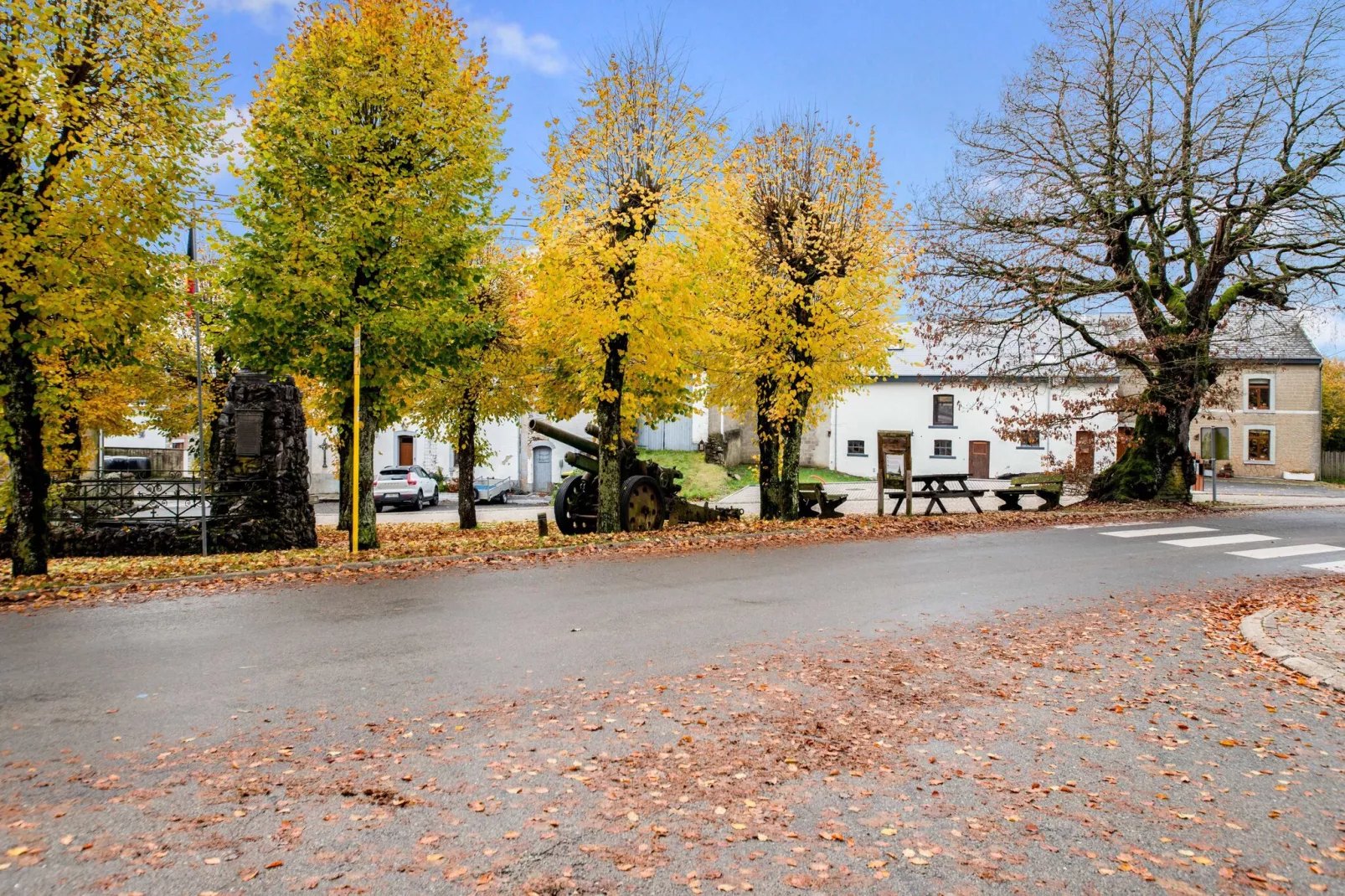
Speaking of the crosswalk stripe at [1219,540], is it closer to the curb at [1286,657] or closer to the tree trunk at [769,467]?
the curb at [1286,657]

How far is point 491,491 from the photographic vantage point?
3588cm

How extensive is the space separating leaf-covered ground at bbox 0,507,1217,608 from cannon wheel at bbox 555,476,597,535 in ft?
4.03

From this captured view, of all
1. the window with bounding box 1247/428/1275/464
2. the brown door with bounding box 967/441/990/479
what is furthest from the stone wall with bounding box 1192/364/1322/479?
the brown door with bounding box 967/441/990/479

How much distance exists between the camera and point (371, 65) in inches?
562

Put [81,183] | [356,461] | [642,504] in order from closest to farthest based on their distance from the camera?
1. [81,183]
2. [356,461]
3. [642,504]

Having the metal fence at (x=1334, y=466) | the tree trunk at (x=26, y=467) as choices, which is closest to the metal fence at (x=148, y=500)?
the tree trunk at (x=26, y=467)

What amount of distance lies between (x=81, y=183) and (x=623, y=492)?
375 inches

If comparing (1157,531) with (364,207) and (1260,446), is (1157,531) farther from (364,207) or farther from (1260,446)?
(1260,446)

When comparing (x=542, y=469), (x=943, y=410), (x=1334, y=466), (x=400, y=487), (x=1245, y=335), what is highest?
(x=1245, y=335)

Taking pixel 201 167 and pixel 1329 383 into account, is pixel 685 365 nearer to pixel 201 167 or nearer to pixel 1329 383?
pixel 201 167

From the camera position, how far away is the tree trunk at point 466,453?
20.0 meters

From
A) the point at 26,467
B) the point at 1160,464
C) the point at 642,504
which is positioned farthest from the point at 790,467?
the point at 26,467

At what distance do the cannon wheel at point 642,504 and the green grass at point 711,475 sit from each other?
15916 millimetres

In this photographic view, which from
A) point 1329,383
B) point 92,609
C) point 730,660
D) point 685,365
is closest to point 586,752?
point 730,660
